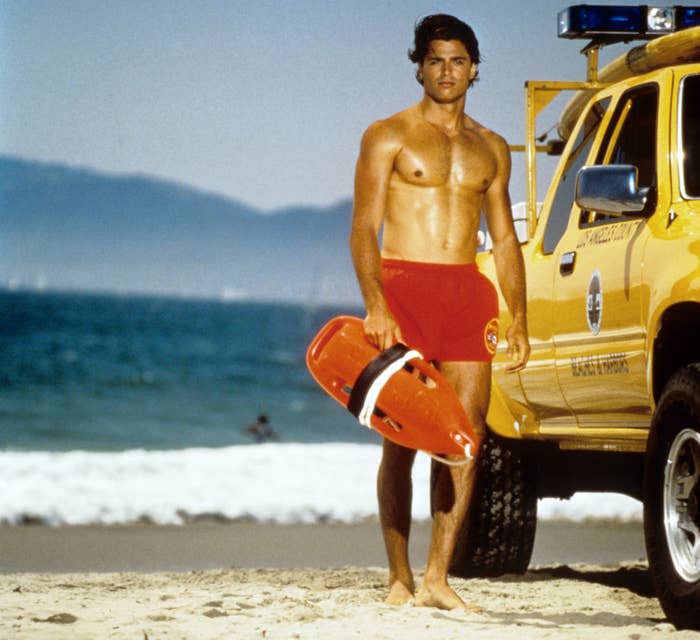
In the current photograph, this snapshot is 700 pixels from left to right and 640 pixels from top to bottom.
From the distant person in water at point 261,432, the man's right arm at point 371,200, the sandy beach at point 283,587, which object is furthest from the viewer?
the distant person in water at point 261,432


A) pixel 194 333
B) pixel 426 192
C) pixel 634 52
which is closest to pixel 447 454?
pixel 426 192

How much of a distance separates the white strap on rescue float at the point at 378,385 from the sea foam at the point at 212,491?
17.5ft

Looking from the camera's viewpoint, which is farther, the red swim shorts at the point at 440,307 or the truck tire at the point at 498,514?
the truck tire at the point at 498,514

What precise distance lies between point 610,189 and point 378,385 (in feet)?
3.08

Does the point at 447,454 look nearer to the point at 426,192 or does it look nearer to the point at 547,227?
the point at 426,192

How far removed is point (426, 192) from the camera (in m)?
5.77

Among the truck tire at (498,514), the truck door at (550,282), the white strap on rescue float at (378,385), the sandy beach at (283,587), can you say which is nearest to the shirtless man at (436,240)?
the white strap on rescue float at (378,385)

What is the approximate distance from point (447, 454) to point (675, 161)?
118 centimetres

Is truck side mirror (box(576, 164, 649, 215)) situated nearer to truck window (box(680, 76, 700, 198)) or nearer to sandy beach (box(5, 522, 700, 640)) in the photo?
truck window (box(680, 76, 700, 198))

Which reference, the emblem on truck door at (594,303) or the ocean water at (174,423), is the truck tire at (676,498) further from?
the ocean water at (174,423)

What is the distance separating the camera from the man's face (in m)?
5.80

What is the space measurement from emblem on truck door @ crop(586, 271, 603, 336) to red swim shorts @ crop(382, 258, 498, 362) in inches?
17.0

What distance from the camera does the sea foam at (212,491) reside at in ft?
36.4

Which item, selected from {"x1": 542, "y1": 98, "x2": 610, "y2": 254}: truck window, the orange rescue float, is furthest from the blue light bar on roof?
the orange rescue float
